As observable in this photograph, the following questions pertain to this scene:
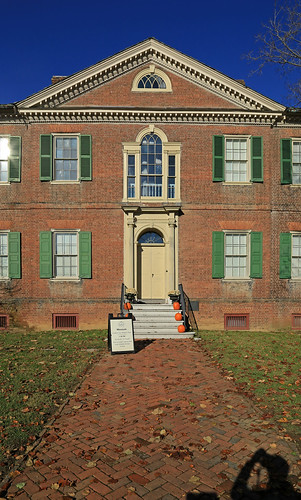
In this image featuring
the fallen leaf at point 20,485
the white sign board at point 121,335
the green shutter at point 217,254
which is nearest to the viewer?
the fallen leaf at point 20,485

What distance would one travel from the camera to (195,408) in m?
6.23

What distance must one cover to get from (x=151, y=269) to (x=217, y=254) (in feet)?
8.74

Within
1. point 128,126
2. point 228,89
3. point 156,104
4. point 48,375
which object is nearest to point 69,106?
point 128,126

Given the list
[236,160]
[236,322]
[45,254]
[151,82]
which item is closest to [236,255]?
[236,322]

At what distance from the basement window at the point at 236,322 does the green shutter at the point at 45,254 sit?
7090 millimetres

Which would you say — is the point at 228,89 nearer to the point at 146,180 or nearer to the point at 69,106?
the point at 146,180

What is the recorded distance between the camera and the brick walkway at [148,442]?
400 centimetres

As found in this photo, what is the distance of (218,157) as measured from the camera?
1455 centimetres

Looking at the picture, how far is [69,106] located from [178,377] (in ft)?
35.9

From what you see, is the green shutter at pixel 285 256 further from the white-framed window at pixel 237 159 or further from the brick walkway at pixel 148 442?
the brick walkway at pixel 148 442

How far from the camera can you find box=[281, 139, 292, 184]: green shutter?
14688 mm

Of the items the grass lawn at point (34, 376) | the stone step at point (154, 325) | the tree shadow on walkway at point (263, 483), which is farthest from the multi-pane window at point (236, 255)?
the tree shadow on walkway at point (263, 483)

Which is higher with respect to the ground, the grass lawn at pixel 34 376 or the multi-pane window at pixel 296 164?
the multi-pane window at pixel 296 164

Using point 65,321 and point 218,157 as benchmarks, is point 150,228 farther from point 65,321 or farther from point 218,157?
point 65,321
